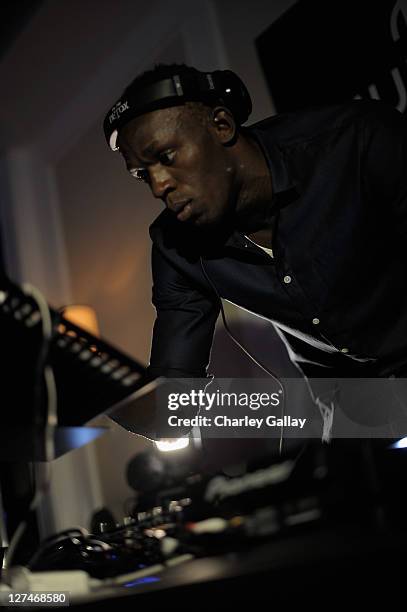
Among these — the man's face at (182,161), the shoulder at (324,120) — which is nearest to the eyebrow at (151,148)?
the man's face at (182,161)

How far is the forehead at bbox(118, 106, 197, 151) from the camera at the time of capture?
0.94 meters

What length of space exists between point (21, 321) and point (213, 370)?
0.62 m

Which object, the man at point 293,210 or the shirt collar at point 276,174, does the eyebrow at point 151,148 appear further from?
the shirt collar at point 276,174

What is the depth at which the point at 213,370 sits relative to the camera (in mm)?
1683

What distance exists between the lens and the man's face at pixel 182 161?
3.08 ft

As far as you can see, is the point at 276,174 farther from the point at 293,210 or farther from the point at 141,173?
the point at 141,173

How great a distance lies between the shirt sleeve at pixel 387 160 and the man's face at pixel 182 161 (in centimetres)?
22

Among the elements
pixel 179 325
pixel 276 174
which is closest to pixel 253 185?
pixel 276 174

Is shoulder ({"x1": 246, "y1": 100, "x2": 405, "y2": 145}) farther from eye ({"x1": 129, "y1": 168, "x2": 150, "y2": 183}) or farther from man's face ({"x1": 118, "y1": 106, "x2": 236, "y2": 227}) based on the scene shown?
eye ({"x1": 129, "y1": 168, "x2": 150, "y2": 183})

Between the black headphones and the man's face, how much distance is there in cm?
1

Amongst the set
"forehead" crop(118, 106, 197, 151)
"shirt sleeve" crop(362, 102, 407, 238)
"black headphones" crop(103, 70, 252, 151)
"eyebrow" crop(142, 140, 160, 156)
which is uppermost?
"black headphones" crop(103, 70, 252, 151)


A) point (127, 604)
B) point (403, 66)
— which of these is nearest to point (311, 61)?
point (403, 66)

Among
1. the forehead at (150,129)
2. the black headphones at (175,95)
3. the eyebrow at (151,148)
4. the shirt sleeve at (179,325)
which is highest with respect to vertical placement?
the black headphones at (175,95)

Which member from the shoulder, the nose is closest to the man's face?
the nose
